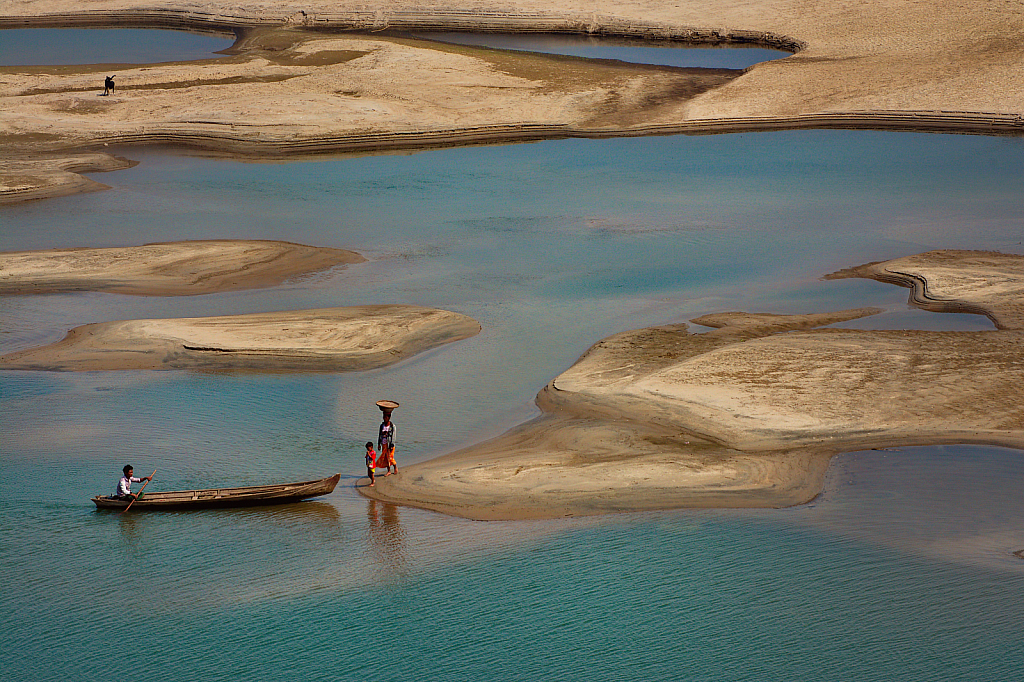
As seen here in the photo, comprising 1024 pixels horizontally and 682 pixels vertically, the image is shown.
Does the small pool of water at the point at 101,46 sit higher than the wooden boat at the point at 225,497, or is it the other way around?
the small pool of water at the point at 101,46

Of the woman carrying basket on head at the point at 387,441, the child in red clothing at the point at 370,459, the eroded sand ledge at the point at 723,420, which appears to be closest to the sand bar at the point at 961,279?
the eroded sand ledge at the point at 723,420

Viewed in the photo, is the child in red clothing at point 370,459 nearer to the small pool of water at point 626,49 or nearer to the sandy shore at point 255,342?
the sandy shore at point 255,342

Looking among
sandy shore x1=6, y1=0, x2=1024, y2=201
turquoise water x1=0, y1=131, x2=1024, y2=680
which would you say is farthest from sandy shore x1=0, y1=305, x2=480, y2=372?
sandy shore x1=6, y1=0, x2=1024, y2=201

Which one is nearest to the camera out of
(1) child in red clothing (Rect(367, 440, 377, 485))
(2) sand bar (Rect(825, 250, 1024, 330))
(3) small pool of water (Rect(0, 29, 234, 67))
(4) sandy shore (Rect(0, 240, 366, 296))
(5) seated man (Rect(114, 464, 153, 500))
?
(5) seated man (Rect(114, 464, 153, 500))

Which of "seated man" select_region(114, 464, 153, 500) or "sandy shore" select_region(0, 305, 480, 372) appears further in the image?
"sandy shore" select_region(0, 305, 480, 372)

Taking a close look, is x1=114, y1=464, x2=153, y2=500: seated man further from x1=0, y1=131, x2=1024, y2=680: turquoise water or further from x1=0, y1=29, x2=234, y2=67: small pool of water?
x1=0, y1=29, x2=234, y2=67: small pool of water

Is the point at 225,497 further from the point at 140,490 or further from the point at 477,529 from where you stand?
the point at 477,529
